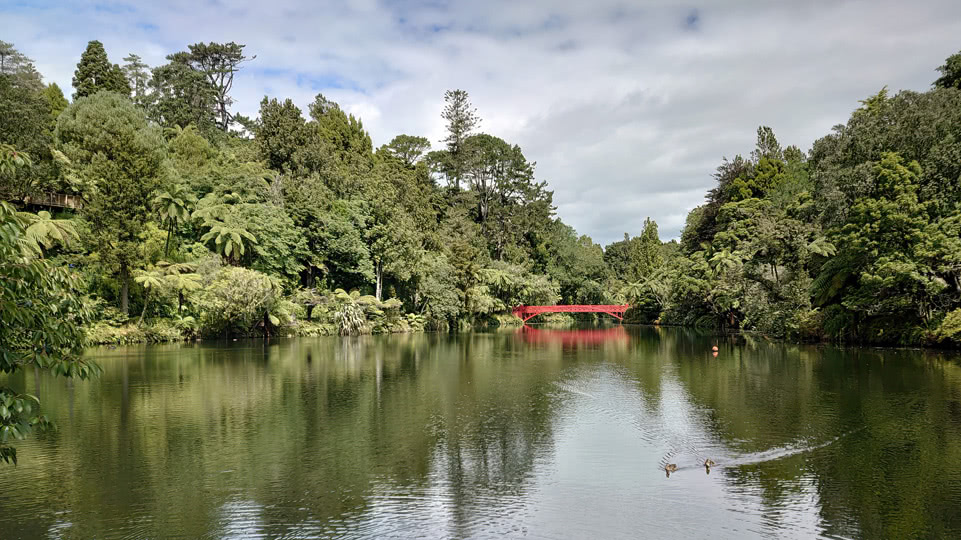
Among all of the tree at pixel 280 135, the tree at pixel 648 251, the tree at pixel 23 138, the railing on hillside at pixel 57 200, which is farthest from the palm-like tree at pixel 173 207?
the tree at pixel 648 251

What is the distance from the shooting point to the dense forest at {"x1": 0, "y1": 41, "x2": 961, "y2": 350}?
1186 inches

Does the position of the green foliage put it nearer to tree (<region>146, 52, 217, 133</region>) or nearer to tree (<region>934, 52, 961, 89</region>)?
tree (<region>146, 52, 217, 133</region>)

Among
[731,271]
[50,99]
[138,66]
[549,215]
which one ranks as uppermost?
[138,66]

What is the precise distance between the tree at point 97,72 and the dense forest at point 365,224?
18 cm

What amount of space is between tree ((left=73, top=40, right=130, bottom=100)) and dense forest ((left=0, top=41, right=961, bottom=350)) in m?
0.18

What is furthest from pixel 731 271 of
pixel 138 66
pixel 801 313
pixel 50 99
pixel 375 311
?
pixel 138 66

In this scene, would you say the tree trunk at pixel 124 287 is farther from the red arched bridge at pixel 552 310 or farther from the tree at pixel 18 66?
the red arched bridge at pixel 552 310

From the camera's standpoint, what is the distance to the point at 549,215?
8175 centimetres

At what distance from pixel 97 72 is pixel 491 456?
60310 mm

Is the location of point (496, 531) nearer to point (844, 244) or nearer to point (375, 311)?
point (844, 244)

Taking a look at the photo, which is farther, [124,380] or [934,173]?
[934,173]

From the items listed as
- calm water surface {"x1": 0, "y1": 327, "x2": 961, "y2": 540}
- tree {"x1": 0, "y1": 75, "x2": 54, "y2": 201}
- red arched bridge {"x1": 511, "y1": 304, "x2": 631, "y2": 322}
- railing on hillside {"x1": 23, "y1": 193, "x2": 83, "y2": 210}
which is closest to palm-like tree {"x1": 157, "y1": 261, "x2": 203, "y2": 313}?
railing on hillside {"x1": 23, "y1": 193, "x2": 83, "y2": 210}

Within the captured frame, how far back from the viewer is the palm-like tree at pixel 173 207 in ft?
131

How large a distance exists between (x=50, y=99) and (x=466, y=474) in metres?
63.8
